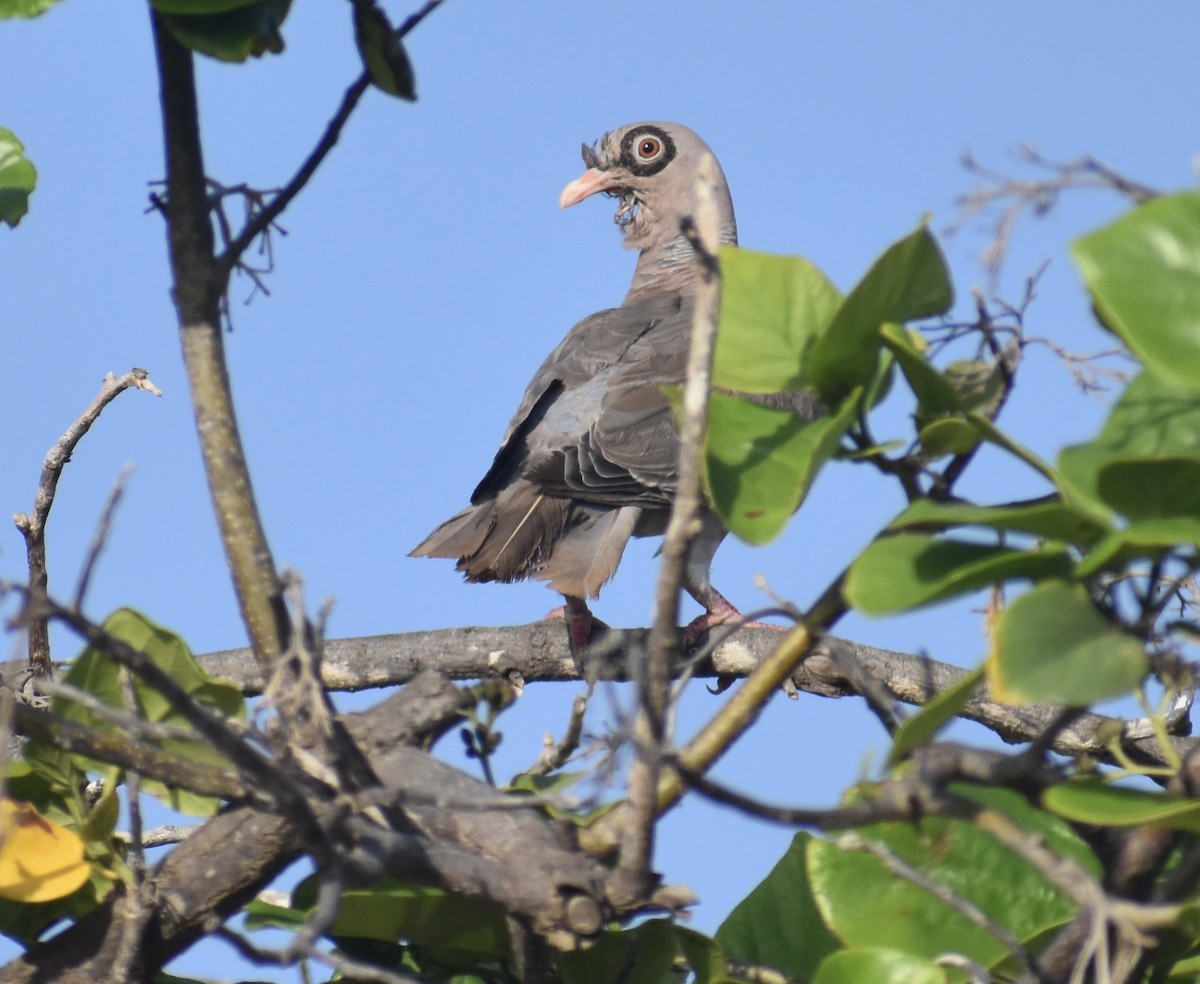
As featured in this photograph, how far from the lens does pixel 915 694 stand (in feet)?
11.0

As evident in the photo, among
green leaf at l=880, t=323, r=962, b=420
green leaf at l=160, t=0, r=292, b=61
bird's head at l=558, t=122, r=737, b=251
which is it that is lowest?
green leaf at l=880, t=323, r=962, b=420

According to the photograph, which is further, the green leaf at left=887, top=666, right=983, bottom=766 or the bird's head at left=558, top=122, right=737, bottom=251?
the bird's head at left=558, top=122, right=737, bottom=251

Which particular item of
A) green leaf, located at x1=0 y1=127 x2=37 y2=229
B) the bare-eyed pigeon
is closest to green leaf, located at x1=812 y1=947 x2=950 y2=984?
green leaf, located at x1=0 y1=127 x2=37 y2=229

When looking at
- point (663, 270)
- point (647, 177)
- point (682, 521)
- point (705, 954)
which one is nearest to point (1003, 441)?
point (682, 521)

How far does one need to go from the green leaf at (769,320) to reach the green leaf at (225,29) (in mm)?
501

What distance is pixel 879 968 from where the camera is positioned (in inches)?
44.1

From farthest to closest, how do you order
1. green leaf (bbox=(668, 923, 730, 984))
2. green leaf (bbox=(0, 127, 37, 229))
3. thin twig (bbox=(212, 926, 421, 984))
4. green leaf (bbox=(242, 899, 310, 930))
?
green leaf (bbox=(0, 127, 37, 229)) < green leaf (bbox=(242, 899, 310, 930)) < green leaf (bbox=(668, 923, 730, 984)) < thin twig (bbox=(212, 926, 421, 984))

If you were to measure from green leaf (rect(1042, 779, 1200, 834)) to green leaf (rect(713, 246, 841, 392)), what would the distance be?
36cm

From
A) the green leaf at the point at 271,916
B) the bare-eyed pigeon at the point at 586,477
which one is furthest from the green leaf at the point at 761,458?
the bare-eyed pigeon at the point at 586,477

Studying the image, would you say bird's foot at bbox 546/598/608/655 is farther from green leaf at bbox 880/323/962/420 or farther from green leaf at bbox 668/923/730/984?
green leaf at bbox 880/323/962/420

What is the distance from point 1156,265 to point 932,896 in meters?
0.56

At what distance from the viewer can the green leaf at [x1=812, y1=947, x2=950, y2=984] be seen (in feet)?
3.65

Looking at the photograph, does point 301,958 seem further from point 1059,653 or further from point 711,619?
point 711,619

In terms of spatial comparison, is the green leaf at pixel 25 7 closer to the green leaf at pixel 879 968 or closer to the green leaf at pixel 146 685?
the green leaf at pixel 146 685
